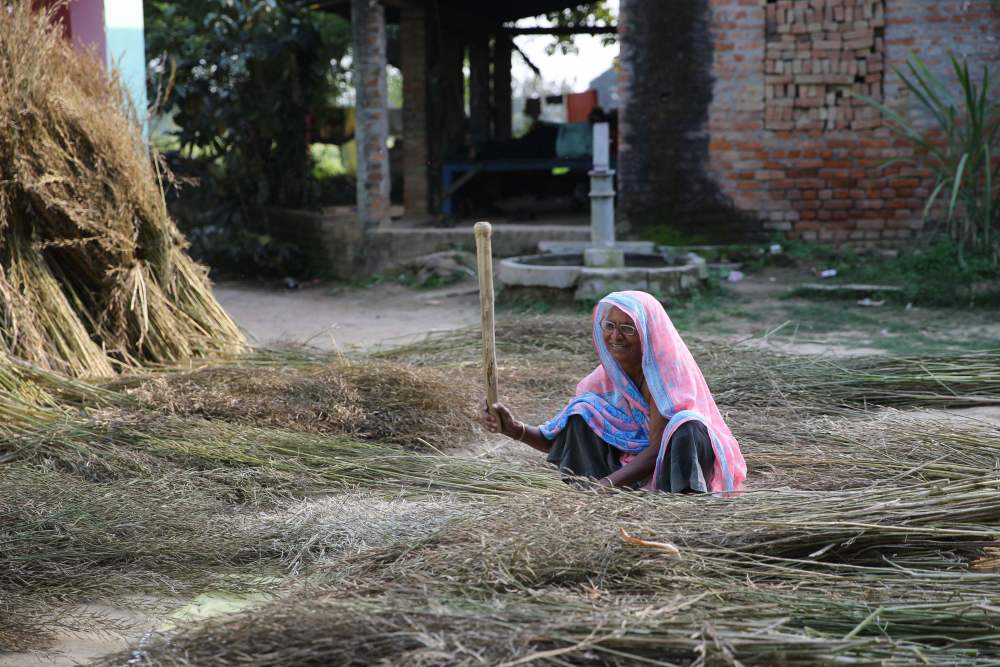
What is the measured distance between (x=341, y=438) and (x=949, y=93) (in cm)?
648

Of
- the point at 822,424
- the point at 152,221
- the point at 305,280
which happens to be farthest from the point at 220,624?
the point at 305,280

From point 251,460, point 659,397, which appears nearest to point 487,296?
point 659,397

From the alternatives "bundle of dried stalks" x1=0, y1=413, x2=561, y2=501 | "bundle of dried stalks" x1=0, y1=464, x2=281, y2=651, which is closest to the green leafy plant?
"bundle of dried stalks" x1=0, y1=413, x2=561, y2=501

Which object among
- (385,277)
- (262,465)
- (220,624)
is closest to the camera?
(220,624)

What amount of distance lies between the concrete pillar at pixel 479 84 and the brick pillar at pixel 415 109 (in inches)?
61.6

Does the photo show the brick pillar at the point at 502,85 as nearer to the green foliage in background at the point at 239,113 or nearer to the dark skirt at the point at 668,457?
the green foliage in background at the point at 239,113

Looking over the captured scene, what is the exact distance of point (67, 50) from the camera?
5.07m

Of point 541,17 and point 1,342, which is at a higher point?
point 541,17

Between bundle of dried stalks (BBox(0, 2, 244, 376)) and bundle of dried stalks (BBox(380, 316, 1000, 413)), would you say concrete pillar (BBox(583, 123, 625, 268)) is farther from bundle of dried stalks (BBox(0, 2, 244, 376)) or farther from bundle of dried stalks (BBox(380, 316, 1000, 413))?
bundle of dried stalks (BBox(0, 2, 244, 376))

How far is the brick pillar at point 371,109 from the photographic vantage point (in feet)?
33.2

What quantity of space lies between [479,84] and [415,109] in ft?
6.21

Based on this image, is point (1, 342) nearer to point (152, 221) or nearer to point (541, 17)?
point (152, 221)

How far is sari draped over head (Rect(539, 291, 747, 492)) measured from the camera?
→ 306 cm

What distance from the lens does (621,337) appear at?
124 inches
